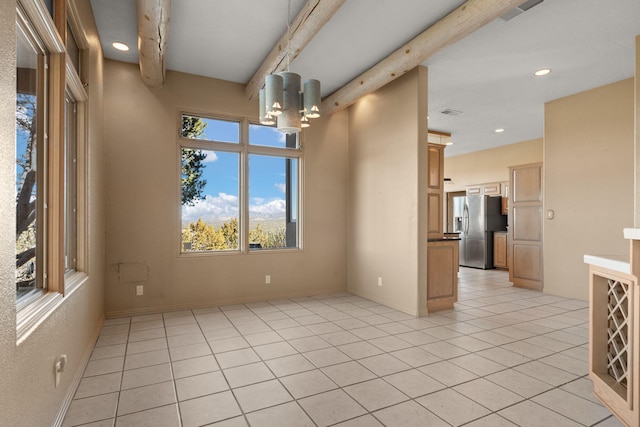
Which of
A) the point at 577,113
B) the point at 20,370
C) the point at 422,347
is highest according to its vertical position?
the point at 577,113

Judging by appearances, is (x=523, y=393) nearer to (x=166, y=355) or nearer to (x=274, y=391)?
(x=274, y=391)

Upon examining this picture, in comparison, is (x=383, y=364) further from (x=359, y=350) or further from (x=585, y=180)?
(x=585, y=180)

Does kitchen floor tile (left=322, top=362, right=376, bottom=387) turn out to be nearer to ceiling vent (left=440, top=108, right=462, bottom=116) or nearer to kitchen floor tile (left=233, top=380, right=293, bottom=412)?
kitchen floor tile (left=233, top=380, right=293, bottom=412)

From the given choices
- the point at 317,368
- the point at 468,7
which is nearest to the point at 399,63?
the point at 468,7

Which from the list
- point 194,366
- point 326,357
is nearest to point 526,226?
point 326,357

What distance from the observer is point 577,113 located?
515 centimetres

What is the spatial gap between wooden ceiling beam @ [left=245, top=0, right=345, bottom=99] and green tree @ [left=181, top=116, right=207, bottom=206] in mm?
1180

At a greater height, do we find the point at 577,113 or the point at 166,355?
the point at 577,113

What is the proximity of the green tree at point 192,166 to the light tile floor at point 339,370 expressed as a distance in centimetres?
157

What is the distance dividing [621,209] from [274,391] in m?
5.24

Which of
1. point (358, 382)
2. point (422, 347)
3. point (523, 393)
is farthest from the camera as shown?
point (422, 347)

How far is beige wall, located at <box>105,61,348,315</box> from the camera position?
164 inches

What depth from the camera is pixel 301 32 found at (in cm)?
319

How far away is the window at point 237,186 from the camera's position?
4.68 meters
